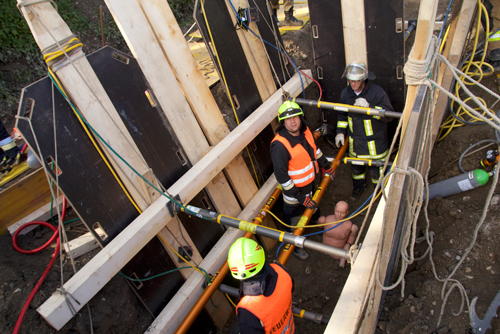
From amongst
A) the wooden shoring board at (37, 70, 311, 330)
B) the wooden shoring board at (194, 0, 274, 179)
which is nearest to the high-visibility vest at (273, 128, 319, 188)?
the wooden shoring board at (37, 70, 311, 330)

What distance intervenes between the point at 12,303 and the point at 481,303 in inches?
163

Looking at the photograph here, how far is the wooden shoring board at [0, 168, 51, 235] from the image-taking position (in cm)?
376

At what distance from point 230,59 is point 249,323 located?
3188 millimetres

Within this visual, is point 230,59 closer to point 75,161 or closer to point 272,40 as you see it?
point 272,40

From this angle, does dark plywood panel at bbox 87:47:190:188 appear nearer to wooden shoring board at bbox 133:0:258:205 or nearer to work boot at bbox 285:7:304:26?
→ wooden shoring board at bbox 133:0:258:205

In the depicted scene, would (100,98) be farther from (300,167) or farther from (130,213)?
(300,167)

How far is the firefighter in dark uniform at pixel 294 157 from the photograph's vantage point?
4.00 meters

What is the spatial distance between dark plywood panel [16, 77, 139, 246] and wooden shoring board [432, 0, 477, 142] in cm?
396

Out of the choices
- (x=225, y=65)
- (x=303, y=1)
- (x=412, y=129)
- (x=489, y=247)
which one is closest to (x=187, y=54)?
(x=225, y=65)

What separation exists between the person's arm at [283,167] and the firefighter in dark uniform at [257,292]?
1600 millimetres

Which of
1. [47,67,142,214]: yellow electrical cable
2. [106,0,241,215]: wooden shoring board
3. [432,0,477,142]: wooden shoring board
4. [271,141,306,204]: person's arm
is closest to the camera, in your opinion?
[47,67,142,214]: yellow electrical cable

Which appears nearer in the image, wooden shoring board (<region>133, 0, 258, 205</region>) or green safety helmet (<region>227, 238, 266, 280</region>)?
green safety helmet (<region>227, 238, 266, 280</region>)

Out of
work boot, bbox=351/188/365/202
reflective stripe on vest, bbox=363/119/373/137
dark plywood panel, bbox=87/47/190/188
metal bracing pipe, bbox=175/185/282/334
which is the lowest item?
work boot, bbox=351/188/365/202

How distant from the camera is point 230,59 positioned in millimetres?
4344
